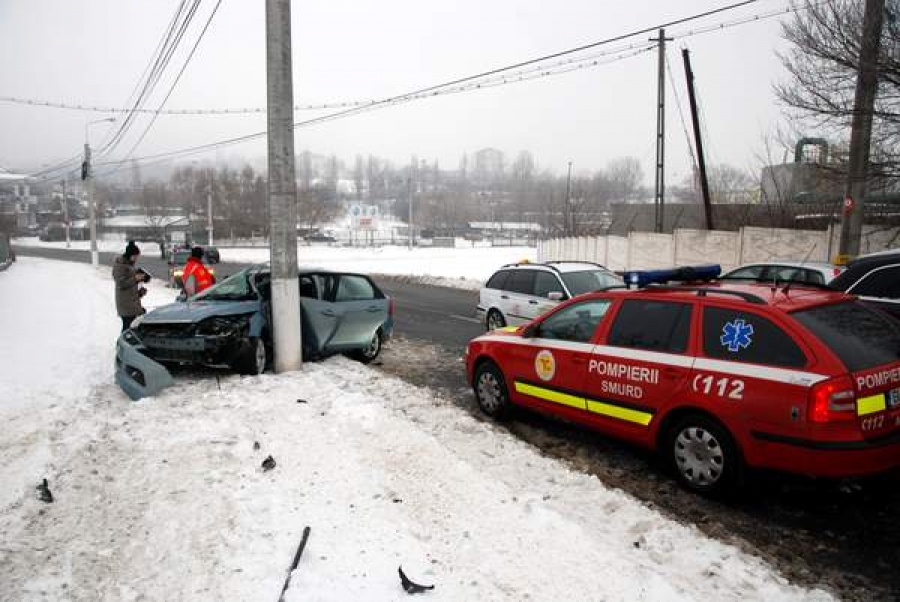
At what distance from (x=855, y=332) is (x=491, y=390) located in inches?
136

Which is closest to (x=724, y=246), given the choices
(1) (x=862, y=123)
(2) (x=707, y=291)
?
(1) (x=862, y=123)

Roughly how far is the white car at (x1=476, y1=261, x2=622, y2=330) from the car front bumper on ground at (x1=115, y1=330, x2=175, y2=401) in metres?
5.75

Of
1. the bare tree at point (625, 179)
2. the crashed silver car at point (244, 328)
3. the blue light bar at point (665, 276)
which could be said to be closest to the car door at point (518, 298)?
the crashed silver car at point (244, 328)

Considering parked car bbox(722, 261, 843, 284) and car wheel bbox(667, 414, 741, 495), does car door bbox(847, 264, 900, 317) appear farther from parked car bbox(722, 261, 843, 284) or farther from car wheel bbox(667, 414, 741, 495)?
car wheel bbox(667, 414, 741, 495)

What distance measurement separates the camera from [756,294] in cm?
474

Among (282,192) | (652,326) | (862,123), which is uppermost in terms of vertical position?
(862,123)

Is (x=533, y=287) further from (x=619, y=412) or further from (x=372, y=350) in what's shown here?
(x=619, y=412)

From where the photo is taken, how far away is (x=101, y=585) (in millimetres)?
3436

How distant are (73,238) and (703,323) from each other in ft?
356

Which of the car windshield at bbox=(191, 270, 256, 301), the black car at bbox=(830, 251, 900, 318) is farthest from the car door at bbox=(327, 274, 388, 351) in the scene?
the black car at bbox=(830, 251, 900, 318)

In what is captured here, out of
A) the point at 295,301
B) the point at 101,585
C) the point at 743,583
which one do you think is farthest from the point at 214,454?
the point at 743,583

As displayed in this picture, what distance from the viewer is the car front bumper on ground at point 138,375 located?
23.1ft

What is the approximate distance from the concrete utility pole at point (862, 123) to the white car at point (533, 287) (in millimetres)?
4604

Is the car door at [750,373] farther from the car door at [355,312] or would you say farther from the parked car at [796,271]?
the car door at [355,312]
